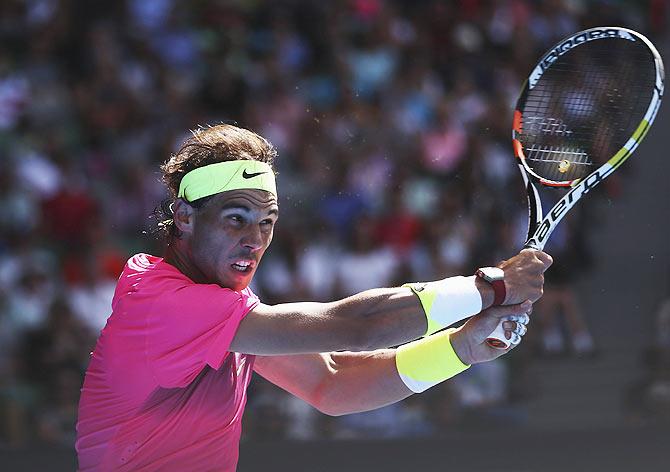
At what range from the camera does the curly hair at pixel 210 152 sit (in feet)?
10.4

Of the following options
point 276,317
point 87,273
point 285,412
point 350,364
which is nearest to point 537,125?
point 350,364

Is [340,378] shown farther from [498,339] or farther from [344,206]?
[344,206]

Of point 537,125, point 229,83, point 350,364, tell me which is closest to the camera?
point 350,364

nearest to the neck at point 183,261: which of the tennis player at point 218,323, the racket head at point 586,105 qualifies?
the tennis player at point 218,323

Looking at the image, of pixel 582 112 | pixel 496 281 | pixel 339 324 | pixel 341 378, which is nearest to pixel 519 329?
pixel 496 281

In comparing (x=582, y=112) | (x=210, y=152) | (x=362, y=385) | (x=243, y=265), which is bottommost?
(x=362, y=385)

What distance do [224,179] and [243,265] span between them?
228 mm

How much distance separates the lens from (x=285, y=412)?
6.78m

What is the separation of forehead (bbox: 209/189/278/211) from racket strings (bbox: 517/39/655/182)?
991 mm

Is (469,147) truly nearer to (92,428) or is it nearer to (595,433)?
(595,433)

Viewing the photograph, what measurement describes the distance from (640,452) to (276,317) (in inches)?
174

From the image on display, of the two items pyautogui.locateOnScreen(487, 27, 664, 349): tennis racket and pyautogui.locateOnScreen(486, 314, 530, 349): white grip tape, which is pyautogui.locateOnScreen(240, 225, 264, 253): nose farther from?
pyautogui.locateOnScreen(487, 27, 664, 349): tennis racket

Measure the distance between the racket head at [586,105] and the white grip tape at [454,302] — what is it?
0.73m

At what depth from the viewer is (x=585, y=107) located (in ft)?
13.0
